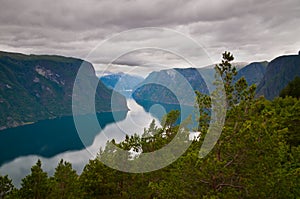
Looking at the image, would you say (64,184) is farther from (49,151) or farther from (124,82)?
(49,151)

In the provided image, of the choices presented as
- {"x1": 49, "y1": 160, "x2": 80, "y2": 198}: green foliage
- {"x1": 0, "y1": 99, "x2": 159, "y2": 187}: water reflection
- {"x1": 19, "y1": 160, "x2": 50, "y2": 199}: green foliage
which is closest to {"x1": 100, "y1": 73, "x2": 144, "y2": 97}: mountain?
{"x1": 49, "y1": 160, "x2": 80, "y2": 198}: green foliage

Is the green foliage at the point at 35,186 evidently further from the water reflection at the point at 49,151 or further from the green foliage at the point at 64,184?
the water reflection at the point at 49,151

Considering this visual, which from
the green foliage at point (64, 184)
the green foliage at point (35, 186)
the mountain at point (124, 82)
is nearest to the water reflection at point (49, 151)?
the green foliage at point (64, 184)

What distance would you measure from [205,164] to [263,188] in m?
2.92

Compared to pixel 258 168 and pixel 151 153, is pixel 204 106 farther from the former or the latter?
pixel 151 153

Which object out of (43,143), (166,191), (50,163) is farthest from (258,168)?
(43,143)

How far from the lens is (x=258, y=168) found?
1241 cm

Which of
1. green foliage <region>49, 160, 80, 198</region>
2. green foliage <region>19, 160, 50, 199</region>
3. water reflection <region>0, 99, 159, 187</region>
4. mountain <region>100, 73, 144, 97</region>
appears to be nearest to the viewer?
mountain <region>100, 73, 144, 97</region>

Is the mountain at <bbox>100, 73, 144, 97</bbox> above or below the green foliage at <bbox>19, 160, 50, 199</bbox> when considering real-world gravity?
above

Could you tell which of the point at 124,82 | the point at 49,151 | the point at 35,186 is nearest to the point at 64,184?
the point at 35,186

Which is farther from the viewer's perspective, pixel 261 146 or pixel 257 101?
pixel 257 101

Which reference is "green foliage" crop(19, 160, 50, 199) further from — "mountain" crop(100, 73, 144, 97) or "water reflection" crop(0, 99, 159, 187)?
"water reflection" crop(0, 99, 159, 187)

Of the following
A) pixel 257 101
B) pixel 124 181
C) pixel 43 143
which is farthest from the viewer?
pixel 43 143

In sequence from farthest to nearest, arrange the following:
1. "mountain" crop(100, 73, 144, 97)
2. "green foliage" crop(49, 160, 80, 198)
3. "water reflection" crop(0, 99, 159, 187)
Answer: "water reflection" crop(0, 99, 159, 187) → "green foliage" crop(49, 160, 80, 198) → "mountain" crop(100, 73, 144, 97)
